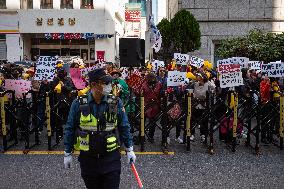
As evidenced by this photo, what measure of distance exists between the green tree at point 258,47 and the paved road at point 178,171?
1172 centimetres

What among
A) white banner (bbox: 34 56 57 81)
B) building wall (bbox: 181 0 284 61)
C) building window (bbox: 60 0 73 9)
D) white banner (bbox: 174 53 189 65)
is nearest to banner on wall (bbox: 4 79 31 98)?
white banner (bbox: 34 56 57 81)

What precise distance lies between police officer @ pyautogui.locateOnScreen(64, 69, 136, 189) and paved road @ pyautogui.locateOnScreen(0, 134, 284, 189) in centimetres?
242

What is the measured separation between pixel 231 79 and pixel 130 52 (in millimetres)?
5615

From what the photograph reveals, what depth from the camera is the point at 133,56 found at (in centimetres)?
1436

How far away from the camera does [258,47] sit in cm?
2034

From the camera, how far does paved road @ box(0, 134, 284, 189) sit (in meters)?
7.14

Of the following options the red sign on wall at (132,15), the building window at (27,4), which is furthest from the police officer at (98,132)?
the red sign on wall at (132,15)

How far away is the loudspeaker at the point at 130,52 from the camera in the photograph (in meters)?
14.3

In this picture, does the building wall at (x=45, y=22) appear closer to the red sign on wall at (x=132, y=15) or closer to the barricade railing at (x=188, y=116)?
the red sign on wall at (x=132, y=15)

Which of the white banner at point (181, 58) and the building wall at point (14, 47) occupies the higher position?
the building wall at point (14, 47)

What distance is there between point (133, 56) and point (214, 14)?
11.5 meters

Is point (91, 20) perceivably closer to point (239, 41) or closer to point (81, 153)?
point (239, 41)

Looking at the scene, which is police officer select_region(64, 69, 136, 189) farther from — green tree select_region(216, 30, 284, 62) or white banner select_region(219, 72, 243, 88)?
green tree select_region(216, 30, 284, 62)

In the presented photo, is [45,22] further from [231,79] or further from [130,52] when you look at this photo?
[231,79]
